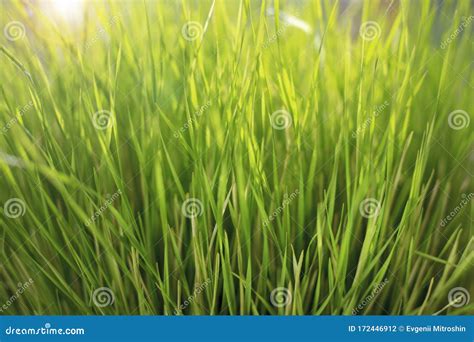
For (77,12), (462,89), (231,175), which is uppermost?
(77,12)

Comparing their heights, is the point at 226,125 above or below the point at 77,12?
below

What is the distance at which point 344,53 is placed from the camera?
0.87m

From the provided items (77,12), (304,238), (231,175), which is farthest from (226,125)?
(77,12)

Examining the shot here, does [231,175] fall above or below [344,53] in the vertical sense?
below

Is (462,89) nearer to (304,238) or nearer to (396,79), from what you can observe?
(396,79)

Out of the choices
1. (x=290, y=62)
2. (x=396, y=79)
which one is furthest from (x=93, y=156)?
(x=396, y=79)

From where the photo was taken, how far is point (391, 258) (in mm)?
855

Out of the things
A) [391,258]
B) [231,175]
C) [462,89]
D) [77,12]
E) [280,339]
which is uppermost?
[77,12]

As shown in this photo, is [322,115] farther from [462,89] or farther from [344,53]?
[462,89]

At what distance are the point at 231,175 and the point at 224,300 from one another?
0.21 meters

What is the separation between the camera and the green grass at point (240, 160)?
83 cm

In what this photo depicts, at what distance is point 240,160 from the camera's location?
2.71 feet

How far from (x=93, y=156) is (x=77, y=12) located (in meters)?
0.25

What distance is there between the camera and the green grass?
32.8 inches
